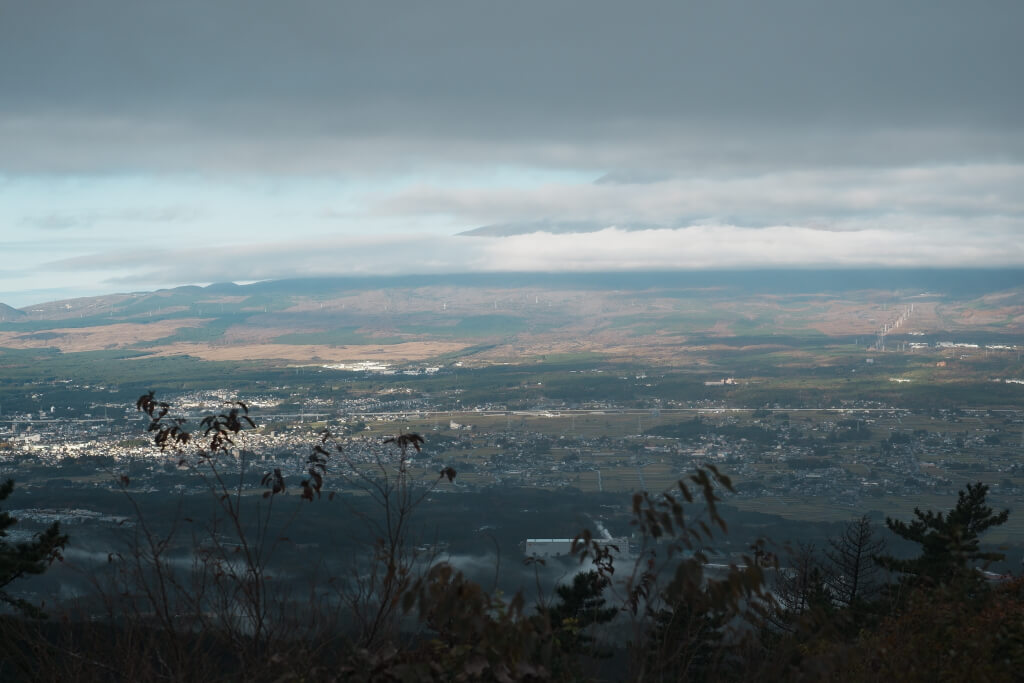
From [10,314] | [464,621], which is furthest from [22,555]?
[10,314]

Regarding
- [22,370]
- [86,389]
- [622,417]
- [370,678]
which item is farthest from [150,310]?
[370,678]

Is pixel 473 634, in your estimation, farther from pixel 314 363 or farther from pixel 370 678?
pixel 314 363

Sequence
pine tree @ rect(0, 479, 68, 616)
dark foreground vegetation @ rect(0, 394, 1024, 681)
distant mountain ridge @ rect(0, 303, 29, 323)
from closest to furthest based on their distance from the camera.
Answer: dark foreground vegetation @ rect(0, 394, 1024, 681) → pine tree @ rect(0, 479, 68, 616) → distant mountain ridge @ rect(0, 303, 29, 323)

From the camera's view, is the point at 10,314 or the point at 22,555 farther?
the point at 10,314

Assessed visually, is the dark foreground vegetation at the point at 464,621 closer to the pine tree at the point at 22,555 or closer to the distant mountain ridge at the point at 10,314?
the pine tree at the point at 22,555

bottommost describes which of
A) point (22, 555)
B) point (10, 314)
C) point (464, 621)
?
point (22, 555)

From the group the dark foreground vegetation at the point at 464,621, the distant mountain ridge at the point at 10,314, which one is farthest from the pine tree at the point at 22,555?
the distant mountain ridge at the point at 10,314

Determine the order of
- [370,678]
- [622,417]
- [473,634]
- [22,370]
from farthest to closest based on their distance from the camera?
[22,370] → [622,417] → [473,634] → [370,678]

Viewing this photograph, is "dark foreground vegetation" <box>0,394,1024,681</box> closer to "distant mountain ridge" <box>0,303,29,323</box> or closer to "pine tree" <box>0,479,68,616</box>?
"pine tree" <box>0,479,68,616</box>

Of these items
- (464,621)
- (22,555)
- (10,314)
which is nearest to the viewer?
(464,621)

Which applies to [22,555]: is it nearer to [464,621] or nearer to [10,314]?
[464,621]

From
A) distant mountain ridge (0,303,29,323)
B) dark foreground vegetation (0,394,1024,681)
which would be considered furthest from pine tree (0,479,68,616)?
distant mountain ridge (0,303,29,323)
